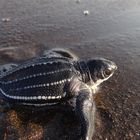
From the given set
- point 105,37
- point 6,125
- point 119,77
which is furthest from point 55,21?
point 6,125

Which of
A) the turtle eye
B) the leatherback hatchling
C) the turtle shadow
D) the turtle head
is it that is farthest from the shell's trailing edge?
the turtle eye

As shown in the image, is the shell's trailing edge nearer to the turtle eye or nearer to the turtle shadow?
the turtle shadow

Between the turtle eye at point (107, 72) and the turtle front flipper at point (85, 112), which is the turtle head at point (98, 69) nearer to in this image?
the turtle eye at point (107, 72)

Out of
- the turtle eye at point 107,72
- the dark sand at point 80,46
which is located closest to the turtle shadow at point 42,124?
the dark sand at point 80,46

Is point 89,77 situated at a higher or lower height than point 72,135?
higher

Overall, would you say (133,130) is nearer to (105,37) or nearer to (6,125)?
(6,125)
